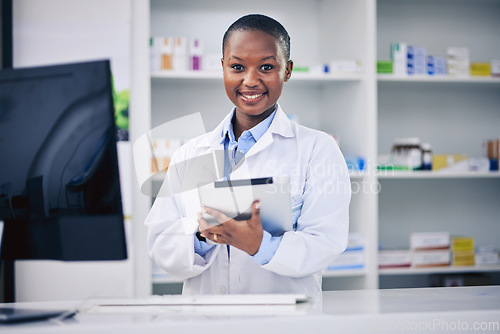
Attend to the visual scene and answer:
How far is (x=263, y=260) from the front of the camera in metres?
1.30

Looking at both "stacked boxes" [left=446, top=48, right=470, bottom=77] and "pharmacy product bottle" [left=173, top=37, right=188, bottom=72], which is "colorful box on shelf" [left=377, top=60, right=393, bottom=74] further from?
"pharmacy product bottle" [left=173, top=37, right=188, bottom=72]

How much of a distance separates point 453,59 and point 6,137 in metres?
2.59

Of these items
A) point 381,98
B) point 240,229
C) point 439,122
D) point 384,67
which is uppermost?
point 384,67

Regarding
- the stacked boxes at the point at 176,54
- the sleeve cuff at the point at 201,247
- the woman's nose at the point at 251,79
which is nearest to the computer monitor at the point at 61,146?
the sleeve cuff at the point at 201,247

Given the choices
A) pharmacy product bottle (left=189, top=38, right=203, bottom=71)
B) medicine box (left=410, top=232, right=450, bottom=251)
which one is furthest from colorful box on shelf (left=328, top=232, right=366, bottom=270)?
pharmacy product bottle (left=189, top=38, right=203, bottom=71)

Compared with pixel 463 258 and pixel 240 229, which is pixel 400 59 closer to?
pixel 463 258

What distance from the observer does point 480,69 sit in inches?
119

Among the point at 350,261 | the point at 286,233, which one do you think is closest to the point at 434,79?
the point at 350,261

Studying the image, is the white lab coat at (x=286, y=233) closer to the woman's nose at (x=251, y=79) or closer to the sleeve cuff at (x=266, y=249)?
the sleeve cuff at (x=266, y=249)

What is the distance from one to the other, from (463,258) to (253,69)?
6.65 ft

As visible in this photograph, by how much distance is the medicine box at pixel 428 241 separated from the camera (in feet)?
9.53

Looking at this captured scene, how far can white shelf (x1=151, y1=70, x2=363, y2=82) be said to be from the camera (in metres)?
2.71

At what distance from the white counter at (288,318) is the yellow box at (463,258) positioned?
1.91 metres

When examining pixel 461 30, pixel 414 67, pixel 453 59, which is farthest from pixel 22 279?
pixel 461 30
